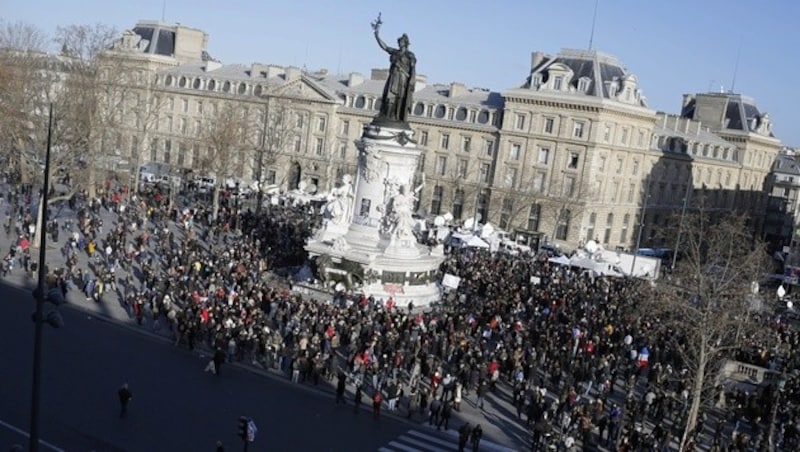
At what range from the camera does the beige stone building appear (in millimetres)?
63000

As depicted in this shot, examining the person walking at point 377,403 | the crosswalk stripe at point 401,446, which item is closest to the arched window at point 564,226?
the person walking at point 377,403

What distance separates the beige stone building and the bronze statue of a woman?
67.6 ft

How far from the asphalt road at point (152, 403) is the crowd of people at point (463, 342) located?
951 mm

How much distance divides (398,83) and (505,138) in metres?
33.1

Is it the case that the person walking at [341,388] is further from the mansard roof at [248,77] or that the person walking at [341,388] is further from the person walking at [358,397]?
the mansard roof at [248,77]

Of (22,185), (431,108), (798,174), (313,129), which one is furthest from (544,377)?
(798,174)

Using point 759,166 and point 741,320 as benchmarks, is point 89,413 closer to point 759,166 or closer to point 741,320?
point 741,320

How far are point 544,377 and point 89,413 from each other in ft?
44.8

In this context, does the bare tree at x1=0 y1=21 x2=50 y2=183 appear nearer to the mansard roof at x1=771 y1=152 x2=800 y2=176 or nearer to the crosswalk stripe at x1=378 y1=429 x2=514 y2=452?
the crosswalk stripe at x1=378 y1=429 x2=514 y2=452

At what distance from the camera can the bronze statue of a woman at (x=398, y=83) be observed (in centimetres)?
3416

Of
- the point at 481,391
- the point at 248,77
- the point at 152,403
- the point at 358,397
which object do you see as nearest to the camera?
the point at 152,403

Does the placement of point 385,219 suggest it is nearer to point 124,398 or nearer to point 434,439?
point 434,439

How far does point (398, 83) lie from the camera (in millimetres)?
34375

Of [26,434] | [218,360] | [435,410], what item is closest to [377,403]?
[435,410]
